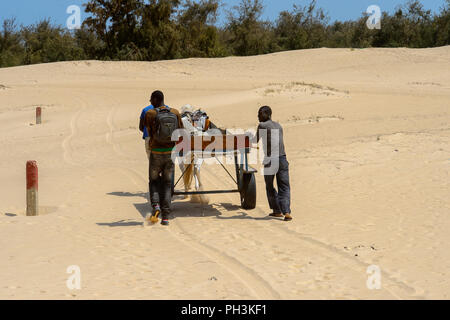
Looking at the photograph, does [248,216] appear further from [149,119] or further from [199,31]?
[199,31]

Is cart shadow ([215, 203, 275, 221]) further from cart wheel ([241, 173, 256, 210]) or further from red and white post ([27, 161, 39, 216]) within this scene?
red and white post ([27, 161, 39, 216])

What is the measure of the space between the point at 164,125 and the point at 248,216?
2.04 metres

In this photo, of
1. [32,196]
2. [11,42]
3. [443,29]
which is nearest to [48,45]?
[11,42]

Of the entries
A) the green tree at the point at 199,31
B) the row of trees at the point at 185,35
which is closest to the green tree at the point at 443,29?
the row of trees at the point at 185,35

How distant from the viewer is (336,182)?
1141 cm

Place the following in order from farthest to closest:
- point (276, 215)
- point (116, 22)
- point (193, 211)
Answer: point (116, 22) → point (193, 211) → point (276, 215)

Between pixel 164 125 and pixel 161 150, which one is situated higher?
pixel 164 125

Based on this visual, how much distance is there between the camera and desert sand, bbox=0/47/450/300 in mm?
6148

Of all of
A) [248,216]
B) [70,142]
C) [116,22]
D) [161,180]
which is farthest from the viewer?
[116,22]

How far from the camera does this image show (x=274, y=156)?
878 centimetres
